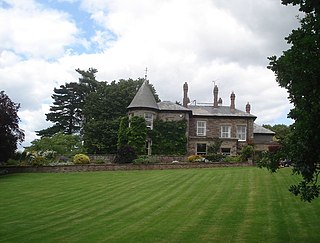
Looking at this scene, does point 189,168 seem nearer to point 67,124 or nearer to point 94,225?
point 94,225

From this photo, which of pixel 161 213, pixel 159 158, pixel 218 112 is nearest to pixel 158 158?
pixel 159 158

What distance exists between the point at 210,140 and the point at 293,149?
35957 mm

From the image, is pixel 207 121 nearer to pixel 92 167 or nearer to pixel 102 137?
pixel 102 137

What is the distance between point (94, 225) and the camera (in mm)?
12109

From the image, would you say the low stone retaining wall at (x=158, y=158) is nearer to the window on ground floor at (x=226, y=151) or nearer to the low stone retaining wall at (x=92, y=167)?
the low stone retaining wall at (x=92, y=167)

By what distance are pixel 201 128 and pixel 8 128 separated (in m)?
22.1

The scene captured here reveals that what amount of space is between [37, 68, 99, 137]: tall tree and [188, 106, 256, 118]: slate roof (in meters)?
25.8

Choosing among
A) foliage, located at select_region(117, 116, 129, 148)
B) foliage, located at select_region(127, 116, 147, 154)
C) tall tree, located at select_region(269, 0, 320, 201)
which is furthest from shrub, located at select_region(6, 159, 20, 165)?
tall tree, located at select_region(269, 0, 320, 201)

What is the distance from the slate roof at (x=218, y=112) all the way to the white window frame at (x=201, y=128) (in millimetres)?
1024

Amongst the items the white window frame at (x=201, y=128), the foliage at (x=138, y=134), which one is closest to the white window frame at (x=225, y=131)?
the white window frame at (x=201, y=128)

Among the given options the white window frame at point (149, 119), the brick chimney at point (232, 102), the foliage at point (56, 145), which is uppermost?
the brick chimney at point (232, 102)

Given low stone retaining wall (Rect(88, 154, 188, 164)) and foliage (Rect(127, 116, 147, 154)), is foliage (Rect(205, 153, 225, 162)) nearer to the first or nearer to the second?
low stone retaining wall (Rect(88, 154, 188, 164))

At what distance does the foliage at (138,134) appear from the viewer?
39.3 meters

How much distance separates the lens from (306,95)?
8.38m
